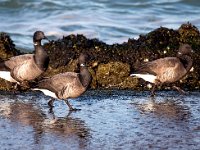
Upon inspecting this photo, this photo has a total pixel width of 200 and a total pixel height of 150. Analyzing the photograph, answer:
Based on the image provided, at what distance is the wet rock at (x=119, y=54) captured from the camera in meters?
13.9

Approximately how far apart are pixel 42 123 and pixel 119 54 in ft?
13.6

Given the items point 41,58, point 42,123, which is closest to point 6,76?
point 41,58

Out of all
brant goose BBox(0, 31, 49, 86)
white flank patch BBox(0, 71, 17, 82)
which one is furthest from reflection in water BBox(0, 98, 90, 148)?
white flank patch BBox(0, 71, 17, 82)

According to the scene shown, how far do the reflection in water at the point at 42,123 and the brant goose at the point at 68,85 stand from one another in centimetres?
39

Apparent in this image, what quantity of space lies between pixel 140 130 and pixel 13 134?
6.20 feet

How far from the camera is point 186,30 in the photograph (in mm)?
15156

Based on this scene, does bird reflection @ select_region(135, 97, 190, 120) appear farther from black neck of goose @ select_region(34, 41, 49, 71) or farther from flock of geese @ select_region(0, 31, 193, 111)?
black neck of goose @ select_region(34, 41, 49, 71)

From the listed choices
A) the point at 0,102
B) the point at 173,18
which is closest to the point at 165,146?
the point at 0,102

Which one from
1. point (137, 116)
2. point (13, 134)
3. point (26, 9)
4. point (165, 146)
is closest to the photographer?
point (165, 146)

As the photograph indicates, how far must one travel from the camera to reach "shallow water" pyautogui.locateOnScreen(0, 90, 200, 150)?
9.56 metres

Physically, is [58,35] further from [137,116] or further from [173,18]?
[137,116]

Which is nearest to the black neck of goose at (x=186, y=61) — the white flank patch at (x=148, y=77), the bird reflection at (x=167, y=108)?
the white flank patch at (x=148, y=77)

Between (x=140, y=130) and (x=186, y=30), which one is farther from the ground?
(x=186, y=30)

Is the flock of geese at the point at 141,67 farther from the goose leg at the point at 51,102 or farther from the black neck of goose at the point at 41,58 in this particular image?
the goose leg at the point at 51,102
